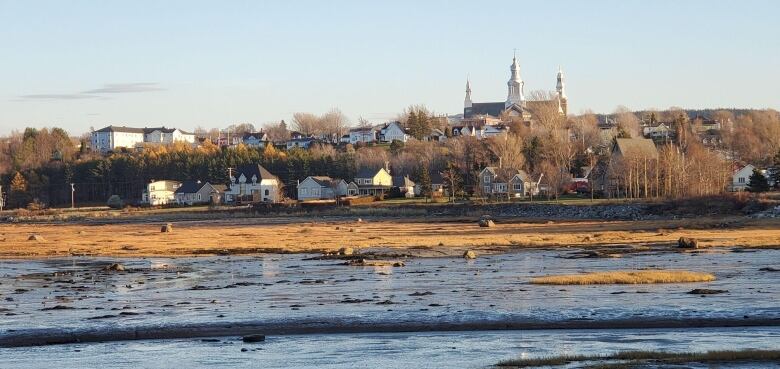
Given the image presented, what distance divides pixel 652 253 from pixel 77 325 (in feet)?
102

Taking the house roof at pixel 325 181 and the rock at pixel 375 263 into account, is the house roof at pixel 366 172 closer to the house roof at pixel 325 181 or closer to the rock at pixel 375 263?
the house roof at pixel 325 181

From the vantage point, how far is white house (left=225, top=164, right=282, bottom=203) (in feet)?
521

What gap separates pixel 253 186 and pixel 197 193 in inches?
379

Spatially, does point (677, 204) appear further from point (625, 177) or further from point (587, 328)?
point (587, 328)

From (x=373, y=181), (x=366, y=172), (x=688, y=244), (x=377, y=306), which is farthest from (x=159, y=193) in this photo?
(x=377, y=306)

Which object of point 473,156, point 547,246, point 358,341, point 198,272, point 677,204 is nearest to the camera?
point 358,341

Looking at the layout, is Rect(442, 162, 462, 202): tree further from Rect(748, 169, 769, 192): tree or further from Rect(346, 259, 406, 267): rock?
Rect(346, 259, 406, 267): rock

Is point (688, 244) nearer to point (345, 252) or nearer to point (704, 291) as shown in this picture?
point (345, 252)

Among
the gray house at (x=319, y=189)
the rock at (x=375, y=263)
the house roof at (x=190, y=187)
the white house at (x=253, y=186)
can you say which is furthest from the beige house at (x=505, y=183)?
the rock at (x=375, y=263)

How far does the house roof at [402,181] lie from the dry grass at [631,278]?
10872 cm

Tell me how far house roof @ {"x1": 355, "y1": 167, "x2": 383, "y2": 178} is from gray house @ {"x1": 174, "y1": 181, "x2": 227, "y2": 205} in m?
21.9

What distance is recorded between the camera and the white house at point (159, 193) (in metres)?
169

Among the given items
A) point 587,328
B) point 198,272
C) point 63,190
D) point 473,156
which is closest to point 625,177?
point 473,156

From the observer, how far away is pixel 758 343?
25.0m
